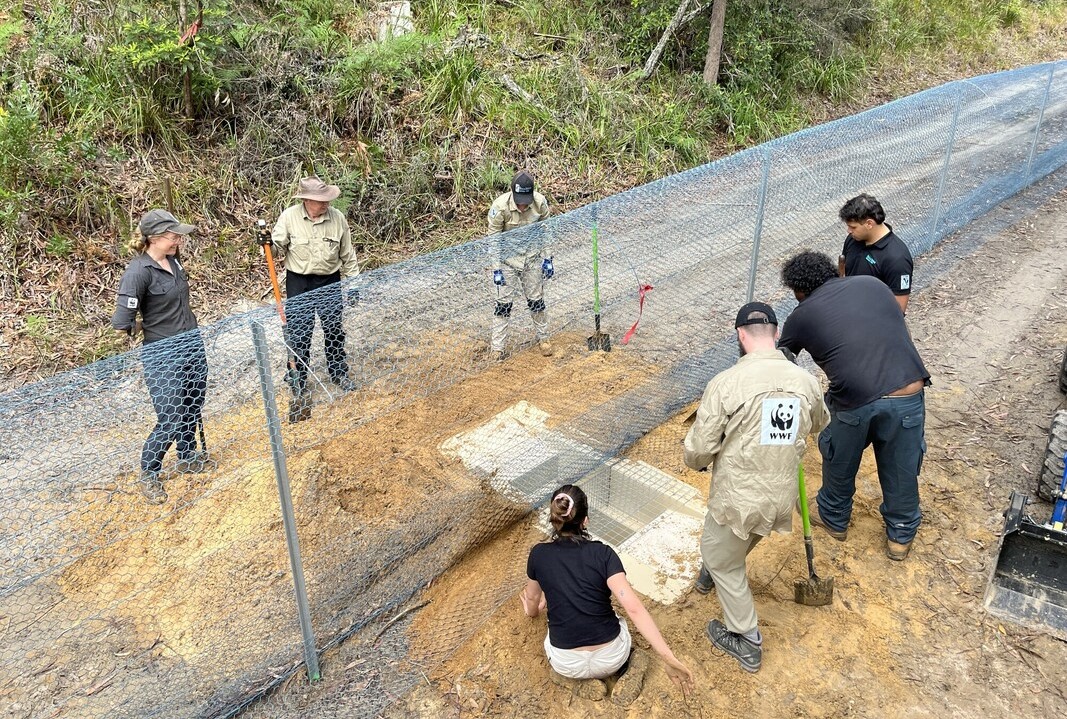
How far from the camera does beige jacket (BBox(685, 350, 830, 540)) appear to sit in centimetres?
339

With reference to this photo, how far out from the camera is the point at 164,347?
3346 millimetres

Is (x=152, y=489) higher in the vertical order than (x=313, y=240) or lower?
lower

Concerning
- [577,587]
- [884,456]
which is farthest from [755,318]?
[577,587]

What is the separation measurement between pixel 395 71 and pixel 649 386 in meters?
6.15

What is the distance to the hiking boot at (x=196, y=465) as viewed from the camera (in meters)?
3.91

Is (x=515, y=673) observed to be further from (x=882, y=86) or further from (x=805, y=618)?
(x=882, y=86)

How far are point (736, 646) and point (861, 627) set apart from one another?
2.38 feet

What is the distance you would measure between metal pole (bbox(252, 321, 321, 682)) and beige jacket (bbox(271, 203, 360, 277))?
8.49 ft

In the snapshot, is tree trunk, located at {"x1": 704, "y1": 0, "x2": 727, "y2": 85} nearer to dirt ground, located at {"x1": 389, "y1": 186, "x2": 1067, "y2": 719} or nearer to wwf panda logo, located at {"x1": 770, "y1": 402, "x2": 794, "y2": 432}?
dirt ground, located at {"x1": 389, "y1": 186, "x2": 1067, "y2": 719}

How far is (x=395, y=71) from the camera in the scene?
990 cm

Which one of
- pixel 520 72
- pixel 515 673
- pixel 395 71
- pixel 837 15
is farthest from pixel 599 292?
pixel 837 15

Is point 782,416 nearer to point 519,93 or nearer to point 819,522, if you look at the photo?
point 819,522

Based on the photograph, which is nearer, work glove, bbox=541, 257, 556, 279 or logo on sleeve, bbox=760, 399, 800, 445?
logo on sleeve, bbox=760, 399, 800, 445

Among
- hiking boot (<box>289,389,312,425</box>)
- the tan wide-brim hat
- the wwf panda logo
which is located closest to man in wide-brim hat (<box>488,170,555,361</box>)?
the tan wide-brim hat
